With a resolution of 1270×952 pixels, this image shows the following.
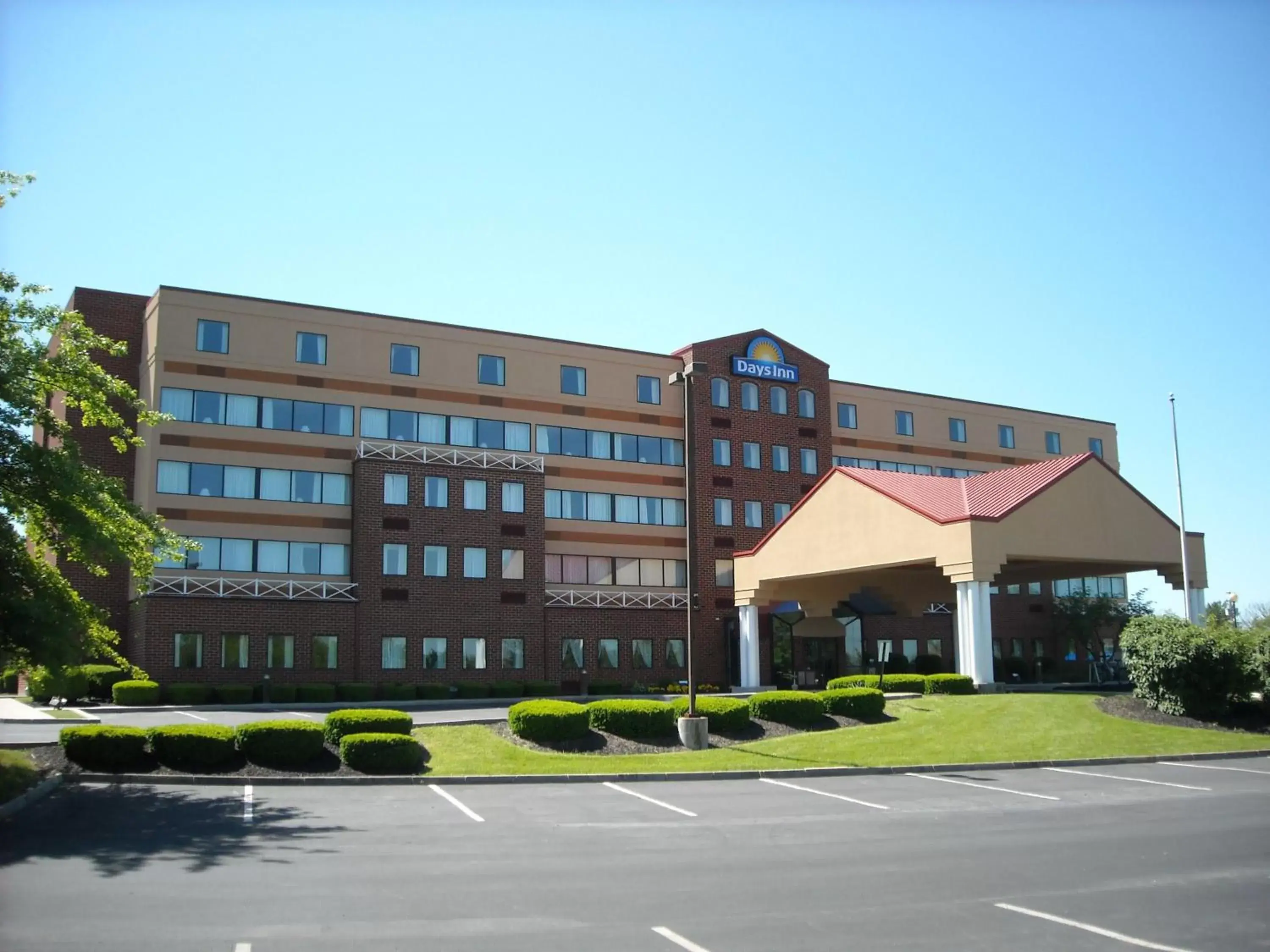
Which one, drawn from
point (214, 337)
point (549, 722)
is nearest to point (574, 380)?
point (214, 337)

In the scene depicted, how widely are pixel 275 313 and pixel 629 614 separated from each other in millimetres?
18631

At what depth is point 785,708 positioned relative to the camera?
25359 mm

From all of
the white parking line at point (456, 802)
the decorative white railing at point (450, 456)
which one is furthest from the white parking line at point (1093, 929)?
the decorative white railing at point (450, 456)

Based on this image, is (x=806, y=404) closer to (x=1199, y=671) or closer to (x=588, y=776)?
(x=1199, y=671)

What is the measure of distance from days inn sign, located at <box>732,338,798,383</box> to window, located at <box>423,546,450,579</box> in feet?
54.1

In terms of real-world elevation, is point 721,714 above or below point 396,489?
below

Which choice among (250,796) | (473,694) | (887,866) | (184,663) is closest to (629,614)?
(473,694)

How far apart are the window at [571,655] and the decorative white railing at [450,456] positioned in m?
7.07

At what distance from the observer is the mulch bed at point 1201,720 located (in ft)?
84.5

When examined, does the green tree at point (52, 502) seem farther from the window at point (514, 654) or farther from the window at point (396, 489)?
the window at point (514, 654)

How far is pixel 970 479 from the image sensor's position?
3731cm

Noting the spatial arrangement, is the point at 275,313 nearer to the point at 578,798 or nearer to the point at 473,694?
the point at 473,694

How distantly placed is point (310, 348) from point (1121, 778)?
33.8 meters

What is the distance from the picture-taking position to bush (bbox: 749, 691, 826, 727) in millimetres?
25312
